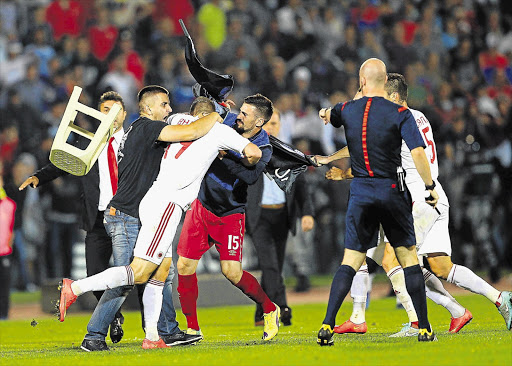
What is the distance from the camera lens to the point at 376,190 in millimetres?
7980

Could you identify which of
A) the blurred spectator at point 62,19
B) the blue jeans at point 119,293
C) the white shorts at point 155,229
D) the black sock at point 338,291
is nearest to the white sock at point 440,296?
the black sock at point 338,291

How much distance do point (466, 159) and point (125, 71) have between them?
686cm

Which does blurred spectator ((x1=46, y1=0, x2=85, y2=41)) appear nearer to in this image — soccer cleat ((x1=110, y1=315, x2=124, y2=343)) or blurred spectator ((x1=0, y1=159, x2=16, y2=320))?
blurred spectator ((x1=0, y1=159, x2=16, y2=320))

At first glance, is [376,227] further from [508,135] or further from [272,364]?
[508,135]

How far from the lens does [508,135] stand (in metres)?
18.2

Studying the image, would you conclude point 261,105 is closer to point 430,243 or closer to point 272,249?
point 430,243

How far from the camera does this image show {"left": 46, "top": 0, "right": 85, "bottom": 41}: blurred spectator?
65.0ft

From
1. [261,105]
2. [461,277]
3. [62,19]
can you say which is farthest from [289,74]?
[461,277]

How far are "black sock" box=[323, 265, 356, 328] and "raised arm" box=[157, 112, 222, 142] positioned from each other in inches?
66.7

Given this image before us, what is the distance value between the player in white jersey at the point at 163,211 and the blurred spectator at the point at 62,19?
1199cm

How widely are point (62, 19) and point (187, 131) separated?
41.2 feet

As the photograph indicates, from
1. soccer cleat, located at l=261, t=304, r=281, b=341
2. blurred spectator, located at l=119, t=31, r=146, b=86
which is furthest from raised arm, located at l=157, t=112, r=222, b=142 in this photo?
blurred spectator, located at l=119, t=31, r=146, b=86

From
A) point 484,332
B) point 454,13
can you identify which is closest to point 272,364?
point 484,332

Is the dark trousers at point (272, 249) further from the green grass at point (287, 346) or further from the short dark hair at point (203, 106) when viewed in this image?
the short dark hair at point (203, 106)
